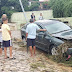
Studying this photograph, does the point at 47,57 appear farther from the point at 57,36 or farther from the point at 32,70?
the point at 32,70

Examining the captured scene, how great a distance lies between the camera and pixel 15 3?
2912 cm

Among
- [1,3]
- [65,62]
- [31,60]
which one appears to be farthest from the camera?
[1,3]

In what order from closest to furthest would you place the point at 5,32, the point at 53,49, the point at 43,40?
the point at 5,32, the point at 53,49, the point at 43,40

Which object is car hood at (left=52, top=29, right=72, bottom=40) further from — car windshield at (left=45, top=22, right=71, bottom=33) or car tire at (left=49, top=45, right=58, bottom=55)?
car tire at (left=49, top=45, right=58, bottom=55)

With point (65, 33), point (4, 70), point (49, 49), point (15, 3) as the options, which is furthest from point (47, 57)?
point (15, 3)

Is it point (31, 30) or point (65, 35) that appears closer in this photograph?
point (31, 30)

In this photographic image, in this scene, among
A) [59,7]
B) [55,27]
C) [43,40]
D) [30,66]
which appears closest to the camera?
[30,66]

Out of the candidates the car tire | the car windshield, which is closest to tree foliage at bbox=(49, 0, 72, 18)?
the car windshield

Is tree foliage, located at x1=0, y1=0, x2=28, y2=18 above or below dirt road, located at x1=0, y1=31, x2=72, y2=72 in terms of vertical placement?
above

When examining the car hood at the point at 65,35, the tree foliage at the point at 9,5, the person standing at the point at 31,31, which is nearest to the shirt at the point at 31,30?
the person standing at the point at 31,31

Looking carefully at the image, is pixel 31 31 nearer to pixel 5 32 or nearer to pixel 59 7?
pixel 5 32

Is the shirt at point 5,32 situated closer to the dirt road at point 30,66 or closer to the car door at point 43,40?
the dirt road at point 30,66

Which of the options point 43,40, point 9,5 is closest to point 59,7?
point 9,5

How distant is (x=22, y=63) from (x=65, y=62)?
5.23ft
